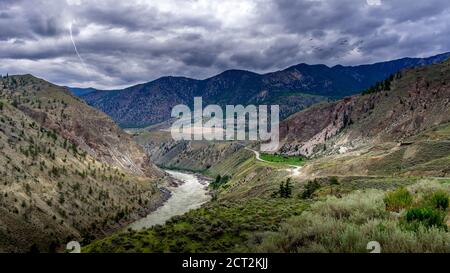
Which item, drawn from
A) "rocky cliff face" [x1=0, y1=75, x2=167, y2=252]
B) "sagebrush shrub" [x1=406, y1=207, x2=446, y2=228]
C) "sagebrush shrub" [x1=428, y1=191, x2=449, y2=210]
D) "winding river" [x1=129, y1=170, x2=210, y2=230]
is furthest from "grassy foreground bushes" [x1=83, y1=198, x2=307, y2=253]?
"winding river" [x1=129, y1=170, x2=210, y2=230]

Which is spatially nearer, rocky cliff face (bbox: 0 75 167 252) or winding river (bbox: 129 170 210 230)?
rocky cliff face (bbox: 0 75 167 252)

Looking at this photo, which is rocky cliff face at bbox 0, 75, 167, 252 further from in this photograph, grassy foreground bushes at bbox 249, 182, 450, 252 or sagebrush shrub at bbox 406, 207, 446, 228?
sagebrush shrub at bbox 406, 207, 446, 228

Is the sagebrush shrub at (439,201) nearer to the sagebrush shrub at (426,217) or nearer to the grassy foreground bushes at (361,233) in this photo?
the grassy foreground bushes at (361,233)

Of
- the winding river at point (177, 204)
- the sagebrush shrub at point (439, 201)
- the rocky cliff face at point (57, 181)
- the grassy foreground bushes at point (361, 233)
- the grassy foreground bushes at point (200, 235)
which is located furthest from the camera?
the winding river at point (177, 204)

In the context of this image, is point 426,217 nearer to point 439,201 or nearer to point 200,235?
point 439,201

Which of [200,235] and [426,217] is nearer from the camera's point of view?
[426,217]

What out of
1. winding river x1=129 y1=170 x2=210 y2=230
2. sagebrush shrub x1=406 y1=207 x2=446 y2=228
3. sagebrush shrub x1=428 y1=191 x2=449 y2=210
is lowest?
winding river x1=129 y1=170 x2=210 y2=230

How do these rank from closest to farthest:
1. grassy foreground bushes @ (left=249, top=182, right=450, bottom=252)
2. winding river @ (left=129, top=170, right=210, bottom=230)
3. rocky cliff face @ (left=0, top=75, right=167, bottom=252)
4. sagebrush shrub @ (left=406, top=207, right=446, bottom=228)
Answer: grassy foreground bushes @ (left=249, top=182, right=450, bottom=252)
sagebrush shrub @ (left=406, top=207, right=446, bottom=228)
rocky cliff face @ (left=0, top=75, right=167, bottom=252)
winding river @ (left=129, top=170, right=210, bottom=230)

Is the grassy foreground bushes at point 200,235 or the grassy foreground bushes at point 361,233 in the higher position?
the grassy foreground bushes at point 361,233

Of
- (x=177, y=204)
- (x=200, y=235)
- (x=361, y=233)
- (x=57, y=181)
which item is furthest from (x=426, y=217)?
(x=177, y=204)

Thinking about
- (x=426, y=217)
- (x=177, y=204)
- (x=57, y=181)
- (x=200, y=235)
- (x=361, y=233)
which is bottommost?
(x=177, y=204)

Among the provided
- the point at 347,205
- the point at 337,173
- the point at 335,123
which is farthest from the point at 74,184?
the point at 335,123

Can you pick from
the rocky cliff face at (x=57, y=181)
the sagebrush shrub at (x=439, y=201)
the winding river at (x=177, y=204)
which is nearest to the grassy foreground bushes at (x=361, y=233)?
the sagebrush shrub at (x=439, y=201)
